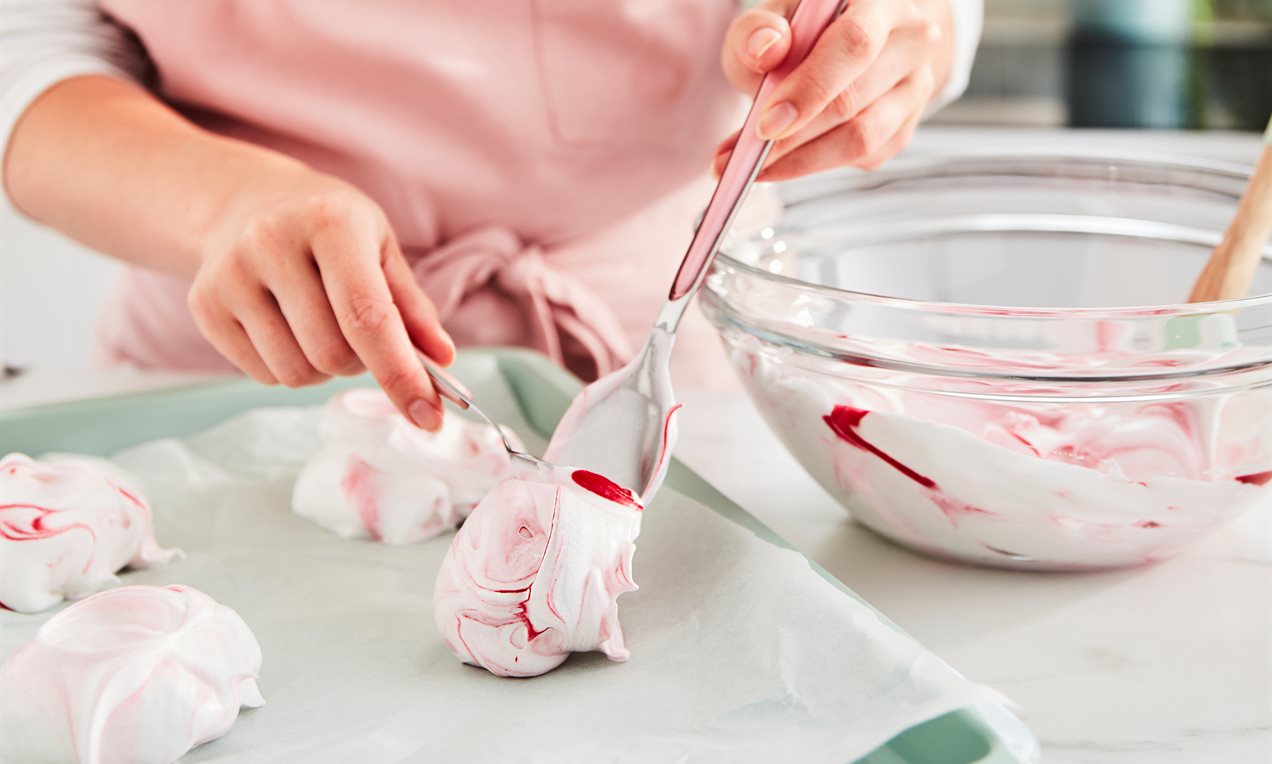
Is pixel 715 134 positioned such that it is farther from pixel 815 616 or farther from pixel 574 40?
pixel 815 616

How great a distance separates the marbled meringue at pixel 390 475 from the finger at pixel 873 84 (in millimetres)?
224

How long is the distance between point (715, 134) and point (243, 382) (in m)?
0.38

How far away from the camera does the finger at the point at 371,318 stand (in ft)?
1.73

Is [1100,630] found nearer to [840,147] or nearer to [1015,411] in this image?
[1015,411]

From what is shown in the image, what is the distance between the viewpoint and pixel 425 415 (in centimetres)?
A: 54

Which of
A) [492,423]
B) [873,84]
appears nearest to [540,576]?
[492,423]

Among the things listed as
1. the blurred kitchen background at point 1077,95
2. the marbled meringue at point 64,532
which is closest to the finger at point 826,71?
the marbled meringue at point 64,532

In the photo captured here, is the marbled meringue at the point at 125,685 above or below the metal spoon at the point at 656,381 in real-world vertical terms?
below

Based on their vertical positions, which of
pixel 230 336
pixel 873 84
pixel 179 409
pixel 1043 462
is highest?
pixel 873 84

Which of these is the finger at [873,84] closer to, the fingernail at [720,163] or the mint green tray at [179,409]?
the fingernail at [720,163]

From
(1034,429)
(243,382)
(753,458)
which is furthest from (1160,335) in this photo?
(243,382)

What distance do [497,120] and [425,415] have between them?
1.14ft

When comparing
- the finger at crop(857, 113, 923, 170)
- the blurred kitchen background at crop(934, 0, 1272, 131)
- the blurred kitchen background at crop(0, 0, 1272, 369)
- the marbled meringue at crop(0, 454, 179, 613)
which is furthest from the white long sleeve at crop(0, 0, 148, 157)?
the blurred kitchen background at crop(934, 0, 1272, 131)

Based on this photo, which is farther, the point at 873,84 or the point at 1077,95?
the point at 1077,95
